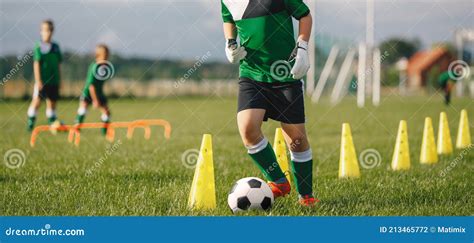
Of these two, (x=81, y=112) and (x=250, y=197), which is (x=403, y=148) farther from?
(x=81, y=112)

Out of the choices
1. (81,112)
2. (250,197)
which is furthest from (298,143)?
(81,112)

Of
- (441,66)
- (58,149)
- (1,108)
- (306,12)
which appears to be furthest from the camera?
(441,66)

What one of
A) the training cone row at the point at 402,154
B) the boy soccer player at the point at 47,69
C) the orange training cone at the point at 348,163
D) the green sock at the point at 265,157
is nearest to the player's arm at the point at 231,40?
the green sock at the point at 265,157

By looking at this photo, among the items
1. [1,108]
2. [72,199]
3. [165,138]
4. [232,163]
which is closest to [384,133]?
[165,138]

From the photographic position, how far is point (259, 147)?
4461 millimetres

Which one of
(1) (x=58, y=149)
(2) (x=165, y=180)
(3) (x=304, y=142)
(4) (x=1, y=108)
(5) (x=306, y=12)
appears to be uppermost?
(4) (x=1, y=108)

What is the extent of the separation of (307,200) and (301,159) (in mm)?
335

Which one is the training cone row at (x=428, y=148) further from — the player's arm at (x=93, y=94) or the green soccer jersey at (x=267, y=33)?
the player's arm at (x=93, y=94)

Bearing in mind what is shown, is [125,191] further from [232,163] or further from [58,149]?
[58,149]

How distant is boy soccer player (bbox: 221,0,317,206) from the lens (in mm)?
4324

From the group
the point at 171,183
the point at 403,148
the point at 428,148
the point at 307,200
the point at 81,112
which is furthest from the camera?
the point at 81,112

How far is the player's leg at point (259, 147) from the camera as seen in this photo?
169 inches

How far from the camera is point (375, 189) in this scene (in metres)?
5.02

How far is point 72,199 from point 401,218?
2441mm
